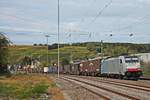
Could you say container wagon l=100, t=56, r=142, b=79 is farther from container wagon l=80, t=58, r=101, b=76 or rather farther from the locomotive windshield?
container wagon l=80, t=58, r=101, b=76

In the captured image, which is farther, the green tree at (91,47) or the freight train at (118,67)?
the green tree at (91,47)

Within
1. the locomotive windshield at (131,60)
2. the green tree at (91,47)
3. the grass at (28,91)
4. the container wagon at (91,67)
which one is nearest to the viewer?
the grass at (28,91)

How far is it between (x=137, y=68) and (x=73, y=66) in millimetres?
55094

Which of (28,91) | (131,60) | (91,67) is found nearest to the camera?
(28,91)

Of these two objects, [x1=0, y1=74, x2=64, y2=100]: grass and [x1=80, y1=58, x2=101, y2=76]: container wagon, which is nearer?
[x1=0, y1=74, x2=64, y2=100]: grass

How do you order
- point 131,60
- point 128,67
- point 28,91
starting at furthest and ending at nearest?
1. point 131,60
2. point 128,67
3. point 28,91

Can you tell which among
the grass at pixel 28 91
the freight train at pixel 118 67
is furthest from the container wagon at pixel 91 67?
the grass at pixel 28 91

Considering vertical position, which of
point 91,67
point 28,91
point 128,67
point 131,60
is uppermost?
point 91,67

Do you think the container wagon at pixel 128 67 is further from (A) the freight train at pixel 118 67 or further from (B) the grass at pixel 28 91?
(B) the grass at pixel 28 91

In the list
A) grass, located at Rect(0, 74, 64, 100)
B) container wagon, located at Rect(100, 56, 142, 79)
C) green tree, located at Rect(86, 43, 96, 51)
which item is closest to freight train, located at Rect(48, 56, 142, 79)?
container wagon, located at Rect(100, 56, 142, 79)

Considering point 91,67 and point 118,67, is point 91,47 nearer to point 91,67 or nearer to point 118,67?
point 91,67

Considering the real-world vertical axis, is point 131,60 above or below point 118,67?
above

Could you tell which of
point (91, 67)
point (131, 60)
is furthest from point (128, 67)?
point (91, 67)

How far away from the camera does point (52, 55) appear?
177 metres
